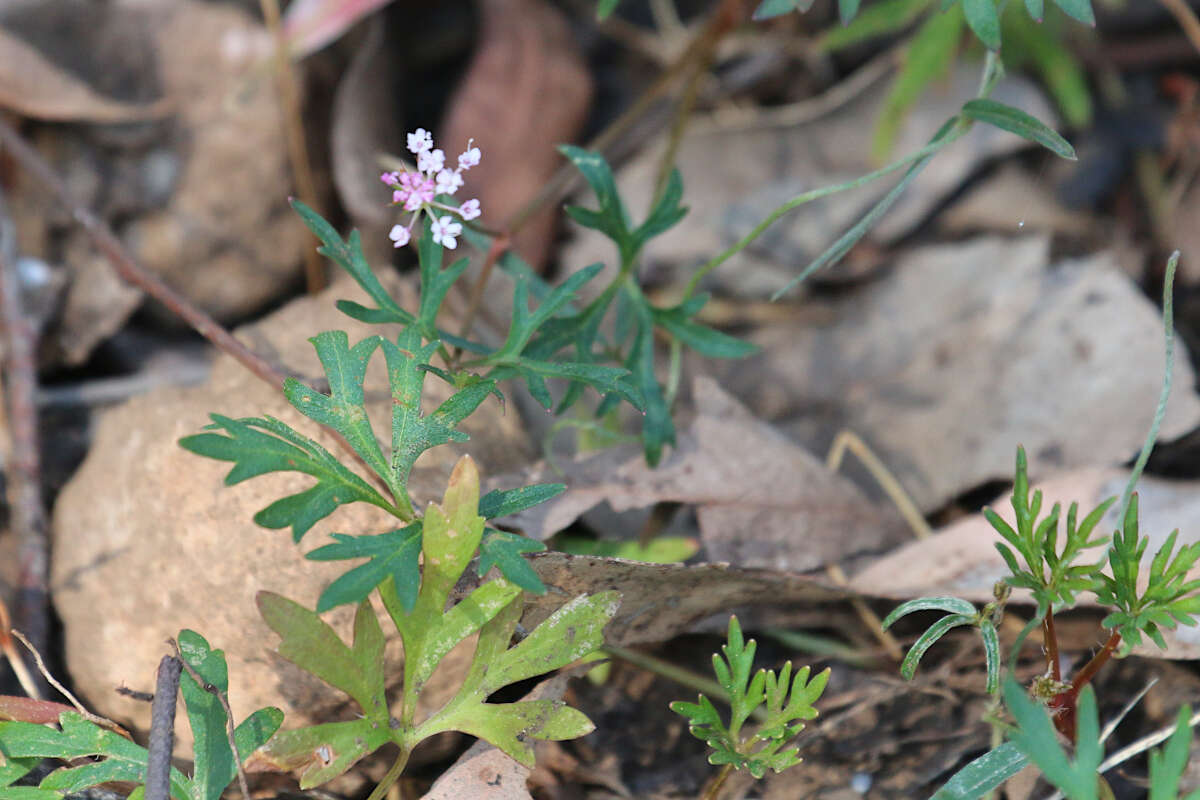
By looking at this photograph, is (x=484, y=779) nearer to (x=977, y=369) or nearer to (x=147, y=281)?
(x=147, y=281)

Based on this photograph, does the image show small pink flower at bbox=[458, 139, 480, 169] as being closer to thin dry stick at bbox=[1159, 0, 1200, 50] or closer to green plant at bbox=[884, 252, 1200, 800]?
green plant at bbox=[884, 252, 1200, 800]

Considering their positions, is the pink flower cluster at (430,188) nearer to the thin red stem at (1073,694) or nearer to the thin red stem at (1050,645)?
the thin red stem at (1050,645)

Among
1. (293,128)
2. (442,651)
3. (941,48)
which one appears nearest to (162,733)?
(442,651)

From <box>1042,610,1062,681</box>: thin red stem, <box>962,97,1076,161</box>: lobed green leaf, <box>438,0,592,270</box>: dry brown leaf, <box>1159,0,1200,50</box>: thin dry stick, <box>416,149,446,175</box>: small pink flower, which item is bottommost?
<box>1042,610,1062,681</box>: thin red stem

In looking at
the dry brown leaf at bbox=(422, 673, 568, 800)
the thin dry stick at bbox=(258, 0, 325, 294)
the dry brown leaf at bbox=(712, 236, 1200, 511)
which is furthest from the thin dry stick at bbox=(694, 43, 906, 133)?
the dry brown leaf at bbox=(422, 673, 568, 800)

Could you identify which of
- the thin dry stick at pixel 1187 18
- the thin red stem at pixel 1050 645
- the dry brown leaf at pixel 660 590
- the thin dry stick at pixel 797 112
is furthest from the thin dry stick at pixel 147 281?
the thin dry stick at pixel 1187 18

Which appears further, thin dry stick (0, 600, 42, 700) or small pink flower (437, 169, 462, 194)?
thin dry stick (0, 600, 42, 700)

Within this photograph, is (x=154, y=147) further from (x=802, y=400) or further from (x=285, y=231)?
(x=802, y=400)
